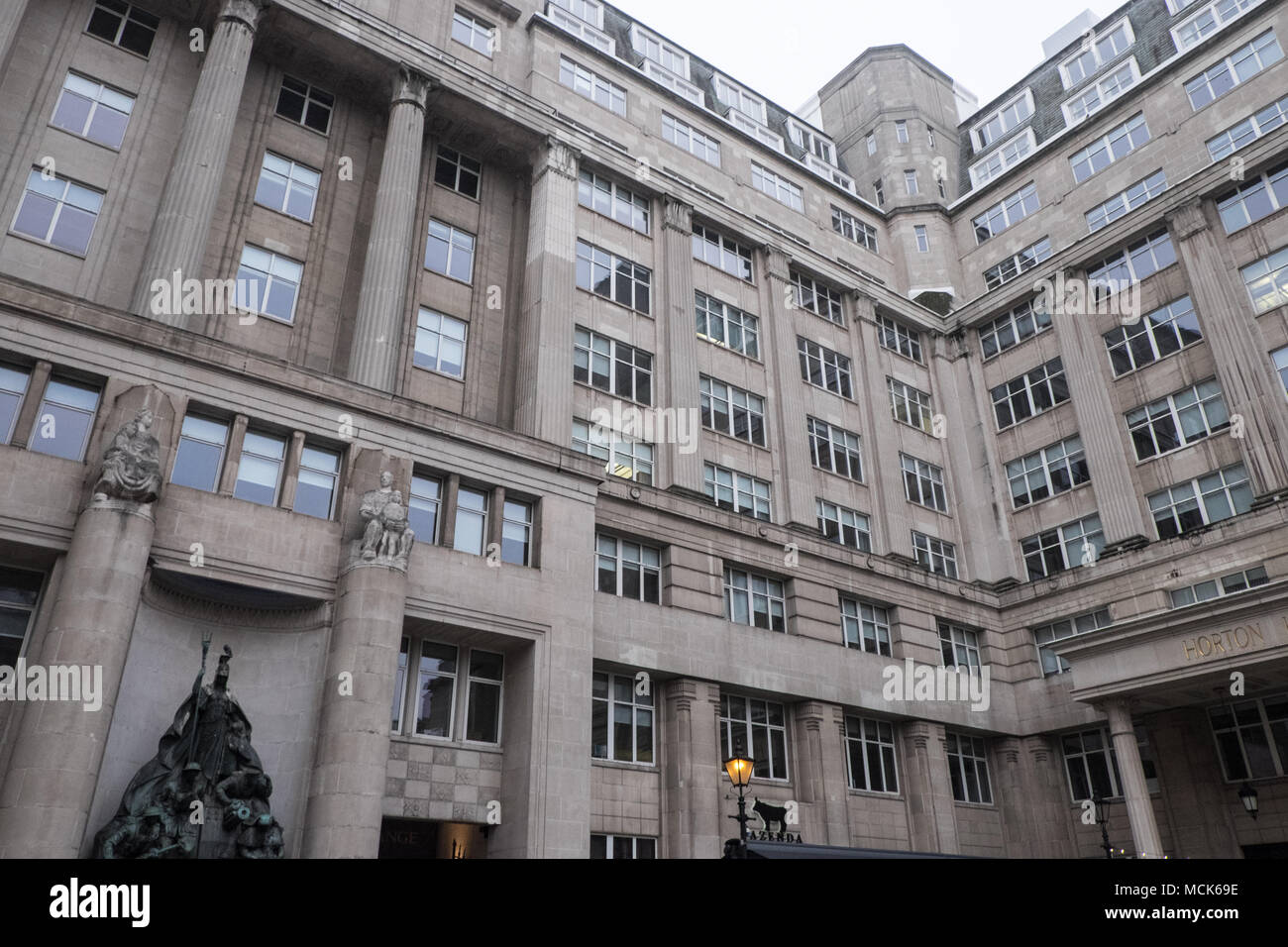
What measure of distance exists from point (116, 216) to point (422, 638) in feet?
49.7

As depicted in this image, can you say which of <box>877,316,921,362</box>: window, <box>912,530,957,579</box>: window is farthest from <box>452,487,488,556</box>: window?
<box>877,316,921,362</box>: window

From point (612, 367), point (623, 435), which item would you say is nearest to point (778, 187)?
point (612, 367)

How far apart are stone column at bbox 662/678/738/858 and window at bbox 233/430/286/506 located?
1341 cm

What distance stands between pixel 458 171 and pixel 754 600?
19531 millimetres

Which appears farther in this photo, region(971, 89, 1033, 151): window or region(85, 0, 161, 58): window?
region(971, 89, 1033, 151): window

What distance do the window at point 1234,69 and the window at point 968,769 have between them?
29.9m

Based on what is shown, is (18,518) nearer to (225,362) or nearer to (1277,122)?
(225,362)

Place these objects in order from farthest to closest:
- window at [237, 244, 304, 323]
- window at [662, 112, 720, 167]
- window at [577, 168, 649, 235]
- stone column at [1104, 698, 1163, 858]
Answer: window at [662, 112, 720, 167]
window at [577, 168, 649, 235]
stone column at [1104, 698, 1163, 858]
window at [237, 244, 304, 323]

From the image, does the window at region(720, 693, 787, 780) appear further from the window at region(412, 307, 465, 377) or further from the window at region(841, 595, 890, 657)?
the window at region(412, 307, 465, 377)

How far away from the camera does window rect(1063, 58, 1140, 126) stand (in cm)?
4488

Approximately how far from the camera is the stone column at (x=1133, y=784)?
2752cm

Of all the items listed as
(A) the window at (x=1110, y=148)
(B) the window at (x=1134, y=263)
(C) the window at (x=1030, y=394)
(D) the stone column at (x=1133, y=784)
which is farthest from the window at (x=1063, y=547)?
(A) the window at (x=1110, y=148)

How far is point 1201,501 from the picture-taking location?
34906 millimetres
